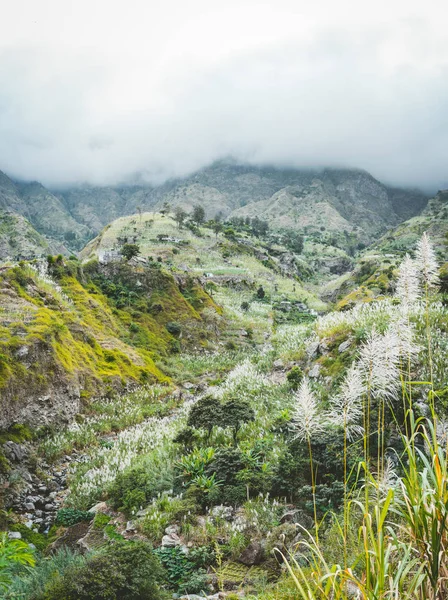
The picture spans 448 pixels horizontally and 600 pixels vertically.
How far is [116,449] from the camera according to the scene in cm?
1229

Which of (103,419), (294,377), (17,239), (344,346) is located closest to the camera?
(344,346)

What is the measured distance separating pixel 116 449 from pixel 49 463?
82.0 inches

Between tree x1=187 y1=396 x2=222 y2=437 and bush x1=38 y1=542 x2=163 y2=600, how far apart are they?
5.47 meters

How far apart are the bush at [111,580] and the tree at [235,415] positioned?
539cm

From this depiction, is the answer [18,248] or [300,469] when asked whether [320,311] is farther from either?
[18,248]

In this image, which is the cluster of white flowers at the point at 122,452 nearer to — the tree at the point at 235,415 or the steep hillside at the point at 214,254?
the tree at the point at 235,415

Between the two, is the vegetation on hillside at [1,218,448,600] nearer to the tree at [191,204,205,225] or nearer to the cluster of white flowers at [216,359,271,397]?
the cluster of white flowers at [216,359,271,397]

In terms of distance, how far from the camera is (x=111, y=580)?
4.63m

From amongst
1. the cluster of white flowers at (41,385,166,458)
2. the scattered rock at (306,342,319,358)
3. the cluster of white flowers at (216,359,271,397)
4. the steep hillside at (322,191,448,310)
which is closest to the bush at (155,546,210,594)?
the cluster of white flowers at (41,385,166,458)

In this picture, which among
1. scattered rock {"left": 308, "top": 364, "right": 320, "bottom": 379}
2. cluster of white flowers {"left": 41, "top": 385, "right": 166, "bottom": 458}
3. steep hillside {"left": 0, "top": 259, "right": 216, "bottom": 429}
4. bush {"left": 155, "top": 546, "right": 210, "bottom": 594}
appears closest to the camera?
bush {"left": 155, "top": 546, "right": 210, "bottom": 594}

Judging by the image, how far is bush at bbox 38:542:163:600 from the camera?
14.8 ft

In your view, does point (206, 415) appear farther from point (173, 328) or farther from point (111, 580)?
point (173, 328)

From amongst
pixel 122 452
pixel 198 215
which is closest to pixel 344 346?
pixel 122 452

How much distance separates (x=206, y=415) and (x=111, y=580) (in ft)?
20.4
